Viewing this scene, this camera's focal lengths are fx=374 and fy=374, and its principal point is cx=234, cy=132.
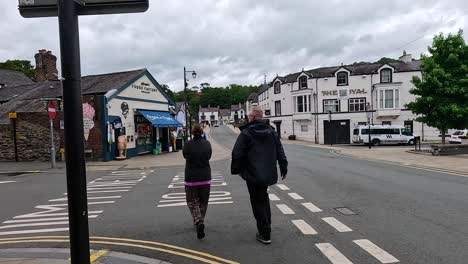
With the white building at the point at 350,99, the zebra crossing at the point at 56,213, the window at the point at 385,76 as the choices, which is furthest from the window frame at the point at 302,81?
the zebra crossing at the point at 56,213

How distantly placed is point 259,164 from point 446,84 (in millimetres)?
21764

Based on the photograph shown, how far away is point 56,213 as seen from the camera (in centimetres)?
804

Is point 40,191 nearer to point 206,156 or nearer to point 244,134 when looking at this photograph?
point 206,156

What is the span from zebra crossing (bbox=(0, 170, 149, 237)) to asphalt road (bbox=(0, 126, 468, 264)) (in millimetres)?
29

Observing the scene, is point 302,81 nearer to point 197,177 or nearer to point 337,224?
point 337,224

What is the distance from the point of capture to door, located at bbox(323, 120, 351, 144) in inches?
1774

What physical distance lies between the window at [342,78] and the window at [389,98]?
4178 mm

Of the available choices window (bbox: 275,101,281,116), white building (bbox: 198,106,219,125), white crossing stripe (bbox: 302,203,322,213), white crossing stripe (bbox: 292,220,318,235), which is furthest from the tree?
white building (bbox: 198,106,219,125)

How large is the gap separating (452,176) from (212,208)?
9225mm

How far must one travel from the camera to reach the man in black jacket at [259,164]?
5.42 meters

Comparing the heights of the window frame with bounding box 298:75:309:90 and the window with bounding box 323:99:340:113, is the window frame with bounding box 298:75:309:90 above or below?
above

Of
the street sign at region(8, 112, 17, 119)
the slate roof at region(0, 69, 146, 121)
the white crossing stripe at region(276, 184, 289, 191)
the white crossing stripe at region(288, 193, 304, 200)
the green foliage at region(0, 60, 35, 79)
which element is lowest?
the white crossing stripe at region(276, 184, 289, 191)

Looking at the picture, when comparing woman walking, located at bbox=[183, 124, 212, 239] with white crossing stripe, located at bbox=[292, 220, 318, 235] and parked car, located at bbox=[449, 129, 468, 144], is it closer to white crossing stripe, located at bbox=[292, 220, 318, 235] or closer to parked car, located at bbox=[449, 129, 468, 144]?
white crossing stripe, located at bbox=[292, 220, 318, 235]

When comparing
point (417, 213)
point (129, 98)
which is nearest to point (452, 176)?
point (417, 213)
